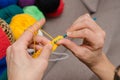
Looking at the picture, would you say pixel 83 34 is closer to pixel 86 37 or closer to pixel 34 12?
pixel 86 37

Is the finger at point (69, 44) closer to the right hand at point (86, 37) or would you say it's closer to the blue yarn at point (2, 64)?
the right hand at point (86, 37)

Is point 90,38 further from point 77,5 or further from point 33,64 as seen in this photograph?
point 77,5

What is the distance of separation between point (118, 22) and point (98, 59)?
597 millimetres

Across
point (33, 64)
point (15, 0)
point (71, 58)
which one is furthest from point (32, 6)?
point (33, 64)

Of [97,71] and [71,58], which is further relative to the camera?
[71,58]

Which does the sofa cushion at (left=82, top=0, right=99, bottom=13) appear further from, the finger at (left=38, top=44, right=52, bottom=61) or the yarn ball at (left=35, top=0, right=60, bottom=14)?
the finger at (left=38, top=44, right=52, bottom=61)

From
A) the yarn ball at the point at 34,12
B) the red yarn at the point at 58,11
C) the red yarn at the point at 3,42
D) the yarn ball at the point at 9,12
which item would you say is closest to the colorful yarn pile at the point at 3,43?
the red yarn at the point at 3,42

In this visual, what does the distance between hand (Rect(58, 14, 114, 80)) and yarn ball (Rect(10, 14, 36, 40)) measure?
1.05ft

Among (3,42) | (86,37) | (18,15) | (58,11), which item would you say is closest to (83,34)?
(86,37)

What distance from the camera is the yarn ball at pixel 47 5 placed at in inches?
50.3

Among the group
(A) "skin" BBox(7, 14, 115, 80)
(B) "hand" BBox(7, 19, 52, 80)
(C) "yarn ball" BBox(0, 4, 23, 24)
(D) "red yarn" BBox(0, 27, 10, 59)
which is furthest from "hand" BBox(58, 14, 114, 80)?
(C) "yarn ball" BBox(0, 4, 23, 24)

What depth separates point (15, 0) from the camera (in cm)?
123

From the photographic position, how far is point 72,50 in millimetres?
850

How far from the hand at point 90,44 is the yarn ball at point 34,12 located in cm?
43
